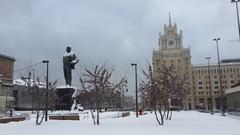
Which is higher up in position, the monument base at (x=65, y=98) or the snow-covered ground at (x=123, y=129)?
the monument base at (x=65, y=98)

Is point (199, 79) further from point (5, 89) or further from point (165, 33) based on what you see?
point (5, 89)

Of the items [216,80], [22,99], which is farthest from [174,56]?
[22,99]

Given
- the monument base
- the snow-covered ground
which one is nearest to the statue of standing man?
the monument base

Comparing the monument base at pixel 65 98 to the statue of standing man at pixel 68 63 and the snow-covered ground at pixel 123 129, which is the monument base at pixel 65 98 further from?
the snow-covered ground at pixel 123 129

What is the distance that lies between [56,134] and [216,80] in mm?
149600

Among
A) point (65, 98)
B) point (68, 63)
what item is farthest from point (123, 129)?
point (68, 63)

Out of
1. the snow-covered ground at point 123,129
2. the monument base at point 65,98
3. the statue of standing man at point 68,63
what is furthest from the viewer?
the statue of standing man at point 68,63

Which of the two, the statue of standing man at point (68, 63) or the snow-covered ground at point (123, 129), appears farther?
the statue of standing man at point (68, 63)

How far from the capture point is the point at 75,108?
44344mm

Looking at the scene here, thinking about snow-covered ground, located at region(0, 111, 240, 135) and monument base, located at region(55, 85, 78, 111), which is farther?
monument base, located at region(55, 85, 78, 111)

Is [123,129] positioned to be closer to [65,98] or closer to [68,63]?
[65,98]

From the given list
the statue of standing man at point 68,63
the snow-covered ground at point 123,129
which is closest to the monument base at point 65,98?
the statue of standing man at point 68,63

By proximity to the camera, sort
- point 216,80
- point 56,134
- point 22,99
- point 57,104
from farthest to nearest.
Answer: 1. point 216,80
2. point 22,99
3. point 57,104
4. point 56,134

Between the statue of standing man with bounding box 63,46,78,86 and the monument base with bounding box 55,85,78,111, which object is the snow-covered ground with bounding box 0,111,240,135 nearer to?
the monument base with bounding box 55,85,78,111
